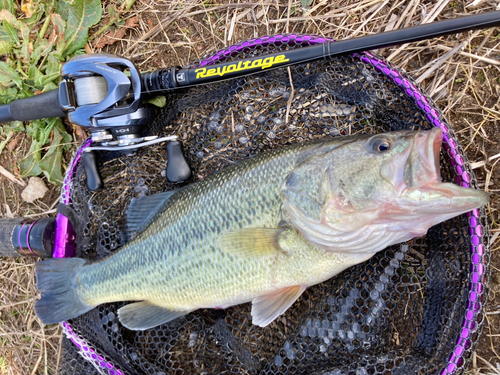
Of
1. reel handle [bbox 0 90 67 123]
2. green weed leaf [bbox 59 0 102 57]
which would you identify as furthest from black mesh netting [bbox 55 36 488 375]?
green weed leaf [bbox 59 0 102 57]

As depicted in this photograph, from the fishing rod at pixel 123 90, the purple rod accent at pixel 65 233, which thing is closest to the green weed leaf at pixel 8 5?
the fishing rod at pixel 123 90

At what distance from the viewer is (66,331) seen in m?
2.79

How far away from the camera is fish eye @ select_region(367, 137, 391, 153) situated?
6.17 ft

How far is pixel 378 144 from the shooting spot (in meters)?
1.91

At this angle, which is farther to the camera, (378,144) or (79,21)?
(79,21)

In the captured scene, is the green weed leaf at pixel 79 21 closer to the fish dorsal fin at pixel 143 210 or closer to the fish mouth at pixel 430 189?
the fish dorsal fin at pixel 143 210

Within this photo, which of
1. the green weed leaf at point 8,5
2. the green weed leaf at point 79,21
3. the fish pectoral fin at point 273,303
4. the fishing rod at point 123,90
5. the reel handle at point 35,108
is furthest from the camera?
the green weed leaf at point 8,5

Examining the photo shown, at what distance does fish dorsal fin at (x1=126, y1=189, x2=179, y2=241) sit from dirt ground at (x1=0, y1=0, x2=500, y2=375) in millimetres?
1229

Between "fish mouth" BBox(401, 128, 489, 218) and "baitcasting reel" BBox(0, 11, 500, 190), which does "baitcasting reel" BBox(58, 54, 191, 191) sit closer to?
"baitcasting reel" BBox(0, 11, 500, 190)

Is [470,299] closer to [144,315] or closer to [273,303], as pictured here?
[273,303]

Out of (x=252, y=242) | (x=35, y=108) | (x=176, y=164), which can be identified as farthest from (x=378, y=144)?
(x=35, y=108)

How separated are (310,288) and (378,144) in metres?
1.16

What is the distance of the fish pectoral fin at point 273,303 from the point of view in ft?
7.45

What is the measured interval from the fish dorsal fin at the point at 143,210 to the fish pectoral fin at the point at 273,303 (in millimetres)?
896
